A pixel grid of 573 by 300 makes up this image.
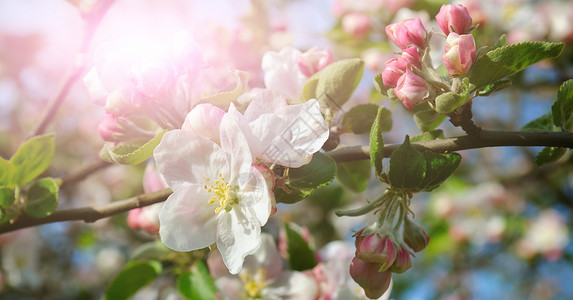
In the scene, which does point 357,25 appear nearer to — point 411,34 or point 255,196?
point 411,34

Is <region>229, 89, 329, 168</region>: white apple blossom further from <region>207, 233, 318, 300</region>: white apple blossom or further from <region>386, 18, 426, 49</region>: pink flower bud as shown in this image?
<region>207, 233, 318, 300</region>: white apple blossom

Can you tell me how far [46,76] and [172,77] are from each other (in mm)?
2868

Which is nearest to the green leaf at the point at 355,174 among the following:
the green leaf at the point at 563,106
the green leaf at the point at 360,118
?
the green leaf at the point at 360,118

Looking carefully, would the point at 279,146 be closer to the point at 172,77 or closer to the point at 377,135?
the point at 377,135

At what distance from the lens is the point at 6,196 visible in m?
0.78

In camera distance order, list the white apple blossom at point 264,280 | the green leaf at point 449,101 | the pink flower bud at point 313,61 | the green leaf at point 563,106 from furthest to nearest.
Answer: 1. the white apple blossom at point 264,280
2. the pink flower bud at point 313,61
3. the green leaf at point 563,106
4. the green leaf at point 449,101

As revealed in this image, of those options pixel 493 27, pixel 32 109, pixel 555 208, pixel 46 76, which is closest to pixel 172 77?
pixel 493 27

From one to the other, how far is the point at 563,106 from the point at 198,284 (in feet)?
2.35

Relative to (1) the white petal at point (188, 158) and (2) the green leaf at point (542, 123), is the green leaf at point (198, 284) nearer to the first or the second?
(1) the white petal at point (188, 158)

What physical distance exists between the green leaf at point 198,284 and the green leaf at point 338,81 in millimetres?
429

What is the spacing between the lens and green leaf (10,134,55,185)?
0.82 m

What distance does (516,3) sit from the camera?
232 centimetres

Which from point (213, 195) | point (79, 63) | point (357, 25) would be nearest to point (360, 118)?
point (213, 195)

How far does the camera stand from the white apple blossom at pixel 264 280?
1.00m
